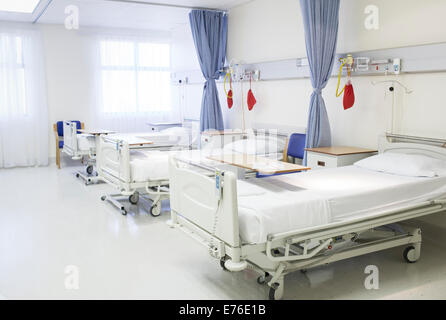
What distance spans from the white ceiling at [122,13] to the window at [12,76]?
0.40m

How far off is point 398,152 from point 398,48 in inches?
36.0

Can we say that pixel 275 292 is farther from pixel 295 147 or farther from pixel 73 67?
pixel 73 67

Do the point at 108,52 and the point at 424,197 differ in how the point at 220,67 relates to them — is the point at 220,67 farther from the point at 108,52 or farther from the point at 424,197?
the point at 424,197

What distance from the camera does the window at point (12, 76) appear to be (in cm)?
704

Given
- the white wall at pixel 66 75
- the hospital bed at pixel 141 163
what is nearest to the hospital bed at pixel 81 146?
the hospital bed at pixel 141 163

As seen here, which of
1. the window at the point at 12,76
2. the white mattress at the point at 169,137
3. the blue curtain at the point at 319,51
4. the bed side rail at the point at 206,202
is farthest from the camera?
the window at the point at 12,76

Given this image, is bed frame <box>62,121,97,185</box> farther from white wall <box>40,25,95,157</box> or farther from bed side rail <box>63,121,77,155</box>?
white wall <box>40,25,95,157</box>

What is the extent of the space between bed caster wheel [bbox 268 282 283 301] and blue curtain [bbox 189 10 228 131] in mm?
3756

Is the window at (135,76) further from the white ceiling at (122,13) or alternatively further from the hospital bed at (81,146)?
the hospital bed at (81,146)

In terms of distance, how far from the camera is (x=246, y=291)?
287cm

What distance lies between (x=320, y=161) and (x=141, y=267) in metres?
1.98

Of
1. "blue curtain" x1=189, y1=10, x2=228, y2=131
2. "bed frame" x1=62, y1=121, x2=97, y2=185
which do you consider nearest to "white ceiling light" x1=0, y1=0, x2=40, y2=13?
"bed frame" x1=62, y1=121, x2=97, y2=185

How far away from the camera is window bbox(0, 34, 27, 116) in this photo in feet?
23.1
